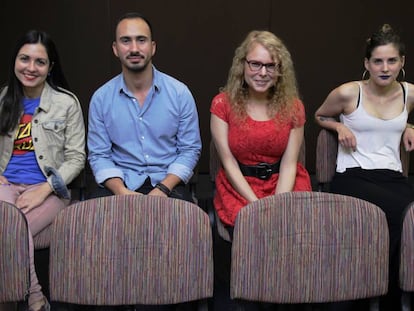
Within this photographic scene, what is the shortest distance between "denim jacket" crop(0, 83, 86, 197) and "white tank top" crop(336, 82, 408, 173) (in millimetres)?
1336

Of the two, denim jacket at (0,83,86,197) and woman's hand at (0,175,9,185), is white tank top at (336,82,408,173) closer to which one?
denim jacket at (0,83,86,197)

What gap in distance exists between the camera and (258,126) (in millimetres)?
2348

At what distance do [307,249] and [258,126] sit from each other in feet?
2.64

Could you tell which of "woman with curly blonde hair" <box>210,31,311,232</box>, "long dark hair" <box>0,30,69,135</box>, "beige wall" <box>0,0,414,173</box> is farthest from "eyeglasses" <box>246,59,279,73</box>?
"beige wall" <box>0,0,414,173</box>

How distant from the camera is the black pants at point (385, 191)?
226 centimetres

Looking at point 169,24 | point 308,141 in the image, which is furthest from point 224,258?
point 169,24

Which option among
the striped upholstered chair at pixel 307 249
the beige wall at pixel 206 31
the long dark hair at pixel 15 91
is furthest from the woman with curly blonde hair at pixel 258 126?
the beige wall at pixel 206 31

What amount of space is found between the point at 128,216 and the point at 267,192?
3.01 ft

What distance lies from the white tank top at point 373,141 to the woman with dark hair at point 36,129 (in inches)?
53.3

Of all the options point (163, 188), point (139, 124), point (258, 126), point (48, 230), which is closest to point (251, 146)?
point (258, 126)

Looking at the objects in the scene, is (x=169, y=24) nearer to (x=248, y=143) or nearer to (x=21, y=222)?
(x=248, y=143)

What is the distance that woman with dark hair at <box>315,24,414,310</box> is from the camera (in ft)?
8.07

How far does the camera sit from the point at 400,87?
2.61 meters

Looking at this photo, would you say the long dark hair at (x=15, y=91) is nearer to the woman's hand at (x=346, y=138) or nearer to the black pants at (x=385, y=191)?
the woman's hand at (x=346, y=138)
